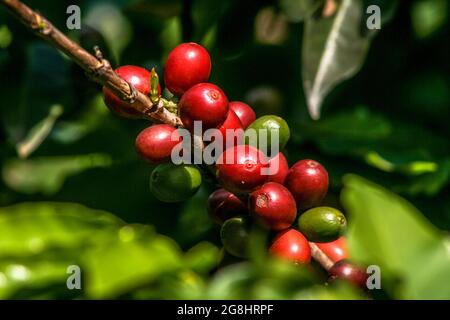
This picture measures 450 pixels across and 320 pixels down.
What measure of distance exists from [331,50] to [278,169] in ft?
2.25

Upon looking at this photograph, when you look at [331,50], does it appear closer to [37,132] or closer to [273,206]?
[37,132]

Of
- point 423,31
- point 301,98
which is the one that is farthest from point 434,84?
point 301,98

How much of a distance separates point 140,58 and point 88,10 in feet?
0.48

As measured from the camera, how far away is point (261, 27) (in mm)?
1824

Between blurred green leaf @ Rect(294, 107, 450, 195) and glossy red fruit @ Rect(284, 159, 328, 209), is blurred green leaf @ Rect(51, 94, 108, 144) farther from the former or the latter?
glossy red fruit @ Rect(284, 159, 328, 209)

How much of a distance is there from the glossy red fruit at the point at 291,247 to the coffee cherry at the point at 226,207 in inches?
2.0

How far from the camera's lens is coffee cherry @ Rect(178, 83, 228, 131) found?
85 centimetres

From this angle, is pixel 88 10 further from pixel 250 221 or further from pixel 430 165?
pixel 250 221

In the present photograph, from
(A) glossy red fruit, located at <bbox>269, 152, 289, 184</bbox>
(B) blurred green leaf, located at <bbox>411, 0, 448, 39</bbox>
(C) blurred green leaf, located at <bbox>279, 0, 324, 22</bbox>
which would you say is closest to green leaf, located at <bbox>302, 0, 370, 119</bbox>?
(C) blurred green leaf, located at <bbox>279, 0, 324, 22</bbox>

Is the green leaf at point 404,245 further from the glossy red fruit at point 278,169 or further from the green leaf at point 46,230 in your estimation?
the green leaf at point 46,230

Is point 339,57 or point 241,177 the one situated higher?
point 339,57

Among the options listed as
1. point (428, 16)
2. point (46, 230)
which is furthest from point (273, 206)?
point (428, 16)

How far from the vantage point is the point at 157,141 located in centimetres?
85
